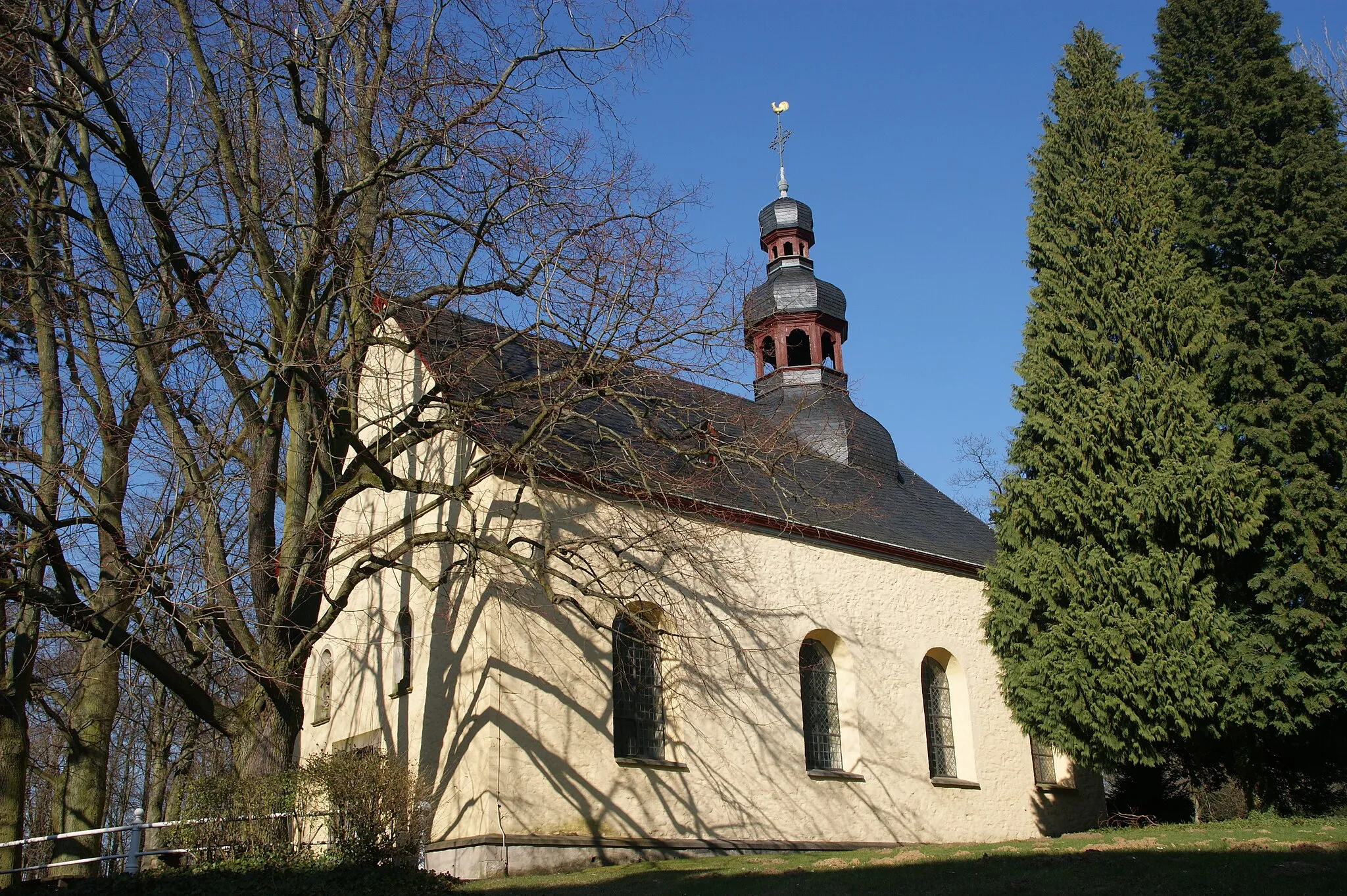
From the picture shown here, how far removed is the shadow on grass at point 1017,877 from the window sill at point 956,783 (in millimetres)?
5862

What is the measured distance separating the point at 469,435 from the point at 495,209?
7.95 feet

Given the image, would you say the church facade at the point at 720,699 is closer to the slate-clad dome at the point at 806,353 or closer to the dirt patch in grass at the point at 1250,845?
the slate-clad dome at the point at 806,353

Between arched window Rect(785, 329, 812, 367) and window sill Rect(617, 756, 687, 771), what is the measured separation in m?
10.1

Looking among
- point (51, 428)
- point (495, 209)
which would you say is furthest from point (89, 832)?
point (495, 209)

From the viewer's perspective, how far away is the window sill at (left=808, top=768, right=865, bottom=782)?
1565 cm

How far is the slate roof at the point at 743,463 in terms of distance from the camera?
11797 millimetres

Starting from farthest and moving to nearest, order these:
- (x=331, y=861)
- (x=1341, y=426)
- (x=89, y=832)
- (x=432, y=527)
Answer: (x=432, y=527), (x=1341, y=426), (x=331, y=861), (x=89, y=832)

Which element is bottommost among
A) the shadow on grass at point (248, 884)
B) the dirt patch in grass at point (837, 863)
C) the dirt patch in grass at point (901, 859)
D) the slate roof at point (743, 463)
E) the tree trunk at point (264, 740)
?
the dirt patch in grass at point (837, 863)

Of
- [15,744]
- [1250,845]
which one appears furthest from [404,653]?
[1250,845]

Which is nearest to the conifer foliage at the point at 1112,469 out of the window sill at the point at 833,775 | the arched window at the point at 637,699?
the window sill at the point at 833,775

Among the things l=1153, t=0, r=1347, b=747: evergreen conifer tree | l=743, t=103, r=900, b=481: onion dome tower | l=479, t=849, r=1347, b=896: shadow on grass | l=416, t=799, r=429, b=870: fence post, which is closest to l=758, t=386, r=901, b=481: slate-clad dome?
l=743, t=103, r=900, b=481: onion dome tower

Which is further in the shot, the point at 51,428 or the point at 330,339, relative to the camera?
the point at 51,428

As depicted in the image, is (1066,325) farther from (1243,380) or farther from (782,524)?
(782,524)

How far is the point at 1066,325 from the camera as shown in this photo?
15.2 meters
